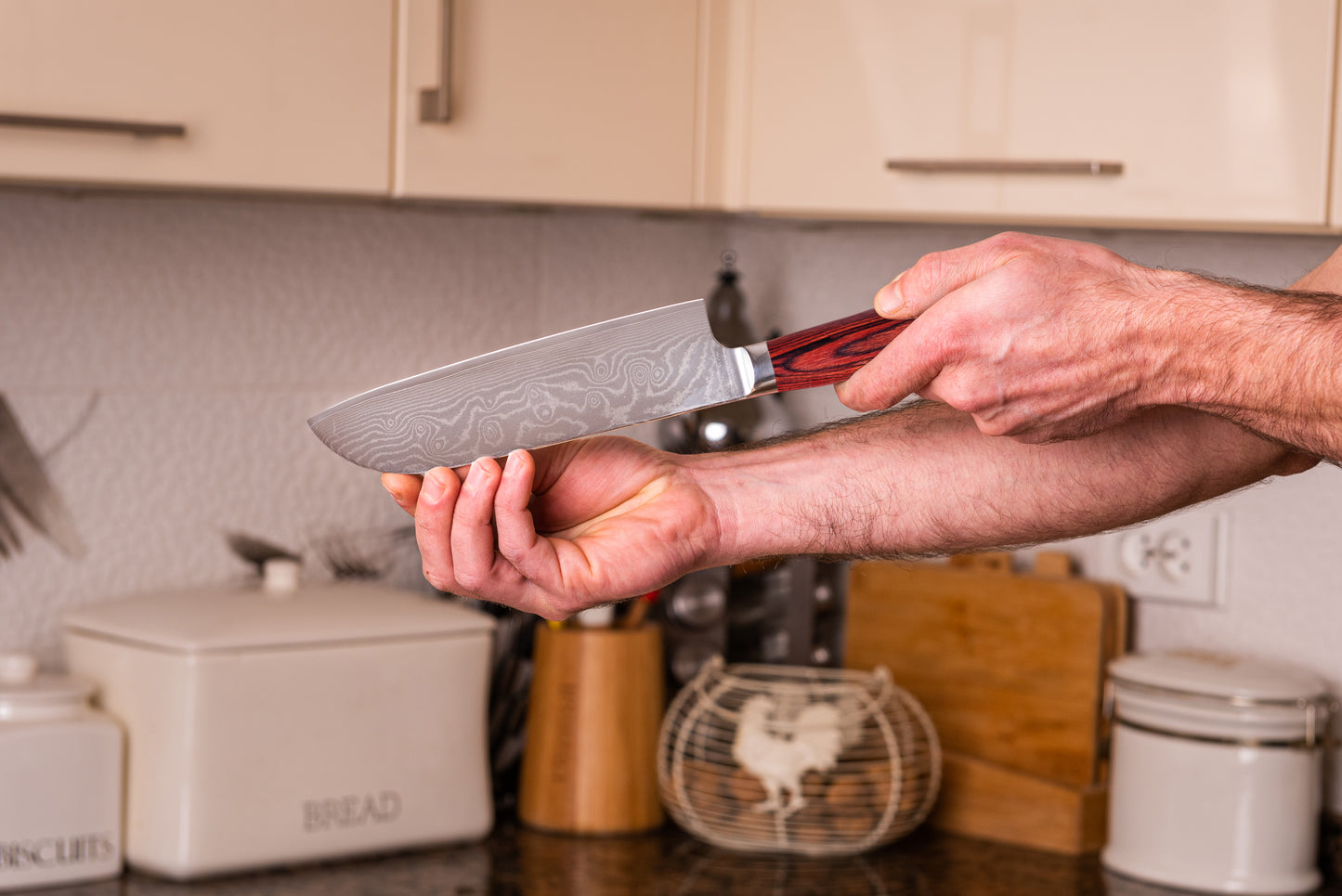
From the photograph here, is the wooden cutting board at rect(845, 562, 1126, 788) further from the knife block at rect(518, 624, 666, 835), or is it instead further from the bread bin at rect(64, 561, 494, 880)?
the bread bin at rect(64, 561, 494, 880)

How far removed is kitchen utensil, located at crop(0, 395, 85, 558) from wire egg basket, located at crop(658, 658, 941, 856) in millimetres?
643

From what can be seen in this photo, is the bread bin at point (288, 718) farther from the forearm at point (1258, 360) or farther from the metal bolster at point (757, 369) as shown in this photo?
the forearm at point (1258, 360)

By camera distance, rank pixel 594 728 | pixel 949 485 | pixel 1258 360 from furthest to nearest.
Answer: pixel 594 728, pixel 949 485, pixel 1258 360

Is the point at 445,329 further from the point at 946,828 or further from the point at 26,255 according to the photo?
the point at 946,828

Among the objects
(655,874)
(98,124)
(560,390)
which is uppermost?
(98,124)

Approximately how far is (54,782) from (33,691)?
0.08 metres

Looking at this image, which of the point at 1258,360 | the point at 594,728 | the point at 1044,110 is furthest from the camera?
the point at 594,728

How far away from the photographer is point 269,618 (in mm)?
1353

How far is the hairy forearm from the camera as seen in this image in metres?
0.88

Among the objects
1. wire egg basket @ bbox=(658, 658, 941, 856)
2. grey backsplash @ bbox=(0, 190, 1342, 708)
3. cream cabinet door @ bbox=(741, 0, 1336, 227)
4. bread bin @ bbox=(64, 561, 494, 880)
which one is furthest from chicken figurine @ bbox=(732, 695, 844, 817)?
cream cabinet door @ bbox=(741, 0, 1336, 227)

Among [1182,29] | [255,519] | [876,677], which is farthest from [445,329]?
[1182,29]

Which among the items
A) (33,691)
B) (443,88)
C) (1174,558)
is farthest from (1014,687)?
(33,691)

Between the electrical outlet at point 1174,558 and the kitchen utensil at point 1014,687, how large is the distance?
4 centimetres

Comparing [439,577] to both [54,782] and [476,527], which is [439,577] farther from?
[54,782]
